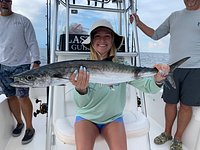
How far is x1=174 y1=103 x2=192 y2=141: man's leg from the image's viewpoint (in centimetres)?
220

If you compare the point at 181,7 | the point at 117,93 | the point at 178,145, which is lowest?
the point at 178,145

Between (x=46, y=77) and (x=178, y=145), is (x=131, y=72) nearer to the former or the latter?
(x=46, y=77)

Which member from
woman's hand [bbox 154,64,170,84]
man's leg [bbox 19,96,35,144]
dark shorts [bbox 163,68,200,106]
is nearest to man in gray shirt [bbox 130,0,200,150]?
dark shorts [bbox 163,68,200,106]

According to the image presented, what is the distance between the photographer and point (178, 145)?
2.22 m

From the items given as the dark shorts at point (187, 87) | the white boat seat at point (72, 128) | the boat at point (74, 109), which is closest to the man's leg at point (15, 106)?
the boat at point (74, 109)

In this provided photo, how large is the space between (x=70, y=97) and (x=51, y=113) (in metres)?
0.34

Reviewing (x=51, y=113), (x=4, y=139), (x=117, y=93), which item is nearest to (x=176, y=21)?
(x=117, y=93)

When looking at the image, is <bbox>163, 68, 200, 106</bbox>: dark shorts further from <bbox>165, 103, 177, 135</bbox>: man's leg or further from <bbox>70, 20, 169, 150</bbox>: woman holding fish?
<bbox>70, 20, 169, 150</bbox>: woman holding fish

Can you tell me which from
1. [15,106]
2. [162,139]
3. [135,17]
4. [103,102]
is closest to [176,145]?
[162,139]

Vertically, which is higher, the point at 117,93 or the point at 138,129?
the point at 117,93

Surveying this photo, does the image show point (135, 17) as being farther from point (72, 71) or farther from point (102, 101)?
point (72, 71)

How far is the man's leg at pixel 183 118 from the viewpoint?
7.22 feet

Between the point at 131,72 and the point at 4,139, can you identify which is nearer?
the point at 131,72

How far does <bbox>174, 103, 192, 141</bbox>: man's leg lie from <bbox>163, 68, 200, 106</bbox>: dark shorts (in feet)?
0.22
